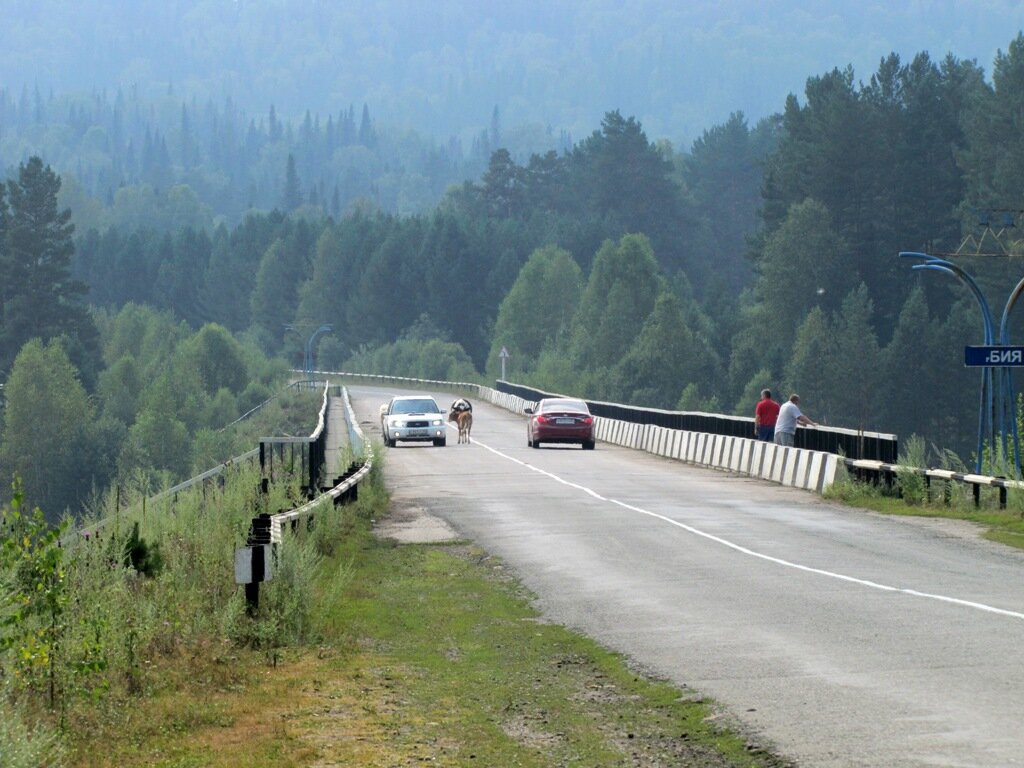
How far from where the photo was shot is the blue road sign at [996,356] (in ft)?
99.1

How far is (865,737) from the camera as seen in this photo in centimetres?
989

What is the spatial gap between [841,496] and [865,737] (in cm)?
2221

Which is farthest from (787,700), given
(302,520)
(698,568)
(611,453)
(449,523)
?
(611,453)

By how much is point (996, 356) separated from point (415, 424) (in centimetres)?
2914

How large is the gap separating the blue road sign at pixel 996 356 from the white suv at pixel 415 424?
28071mm

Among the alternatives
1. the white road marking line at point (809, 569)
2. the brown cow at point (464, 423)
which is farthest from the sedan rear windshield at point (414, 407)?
the white road marking line at point (809, 569)

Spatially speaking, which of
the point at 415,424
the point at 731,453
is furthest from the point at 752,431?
the point at 415,424

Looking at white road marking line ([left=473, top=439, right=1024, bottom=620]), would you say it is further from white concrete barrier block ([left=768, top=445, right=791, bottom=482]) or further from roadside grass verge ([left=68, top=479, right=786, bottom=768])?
white concrete barrier block ([left=768, top=445, right=791, bottom=482])

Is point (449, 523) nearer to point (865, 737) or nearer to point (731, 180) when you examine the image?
point (865, 737)

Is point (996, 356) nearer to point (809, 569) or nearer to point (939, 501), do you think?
point (939, 501)

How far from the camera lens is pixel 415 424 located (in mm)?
57375

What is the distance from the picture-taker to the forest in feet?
362

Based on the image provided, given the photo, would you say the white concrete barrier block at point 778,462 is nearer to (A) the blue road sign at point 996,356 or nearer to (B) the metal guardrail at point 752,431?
(B) the metal guardrail at point 752,431

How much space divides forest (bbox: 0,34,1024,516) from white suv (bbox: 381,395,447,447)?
24392mm
